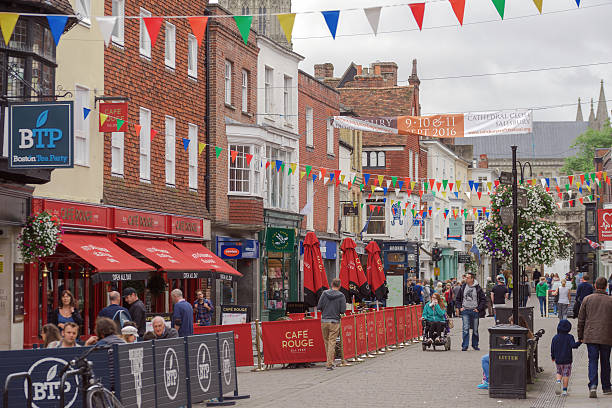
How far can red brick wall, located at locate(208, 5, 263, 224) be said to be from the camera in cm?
3275

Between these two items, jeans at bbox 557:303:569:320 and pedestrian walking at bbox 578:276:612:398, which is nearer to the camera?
pedestrian walking at bbox 578:276:612:398

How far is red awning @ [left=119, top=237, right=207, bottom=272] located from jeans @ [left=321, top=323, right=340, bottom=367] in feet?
21.6

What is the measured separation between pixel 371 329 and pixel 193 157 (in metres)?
10.0

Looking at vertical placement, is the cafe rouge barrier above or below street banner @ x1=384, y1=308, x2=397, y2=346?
above

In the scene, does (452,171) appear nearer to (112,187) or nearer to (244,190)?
(244,190)

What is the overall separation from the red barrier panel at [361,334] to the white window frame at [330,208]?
22878 mm

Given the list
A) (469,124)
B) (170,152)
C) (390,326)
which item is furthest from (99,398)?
(170,152)

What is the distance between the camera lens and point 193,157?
104 ft

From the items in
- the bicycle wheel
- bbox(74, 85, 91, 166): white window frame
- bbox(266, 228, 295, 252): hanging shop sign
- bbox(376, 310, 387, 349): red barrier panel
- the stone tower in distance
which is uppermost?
the stone tower in distance

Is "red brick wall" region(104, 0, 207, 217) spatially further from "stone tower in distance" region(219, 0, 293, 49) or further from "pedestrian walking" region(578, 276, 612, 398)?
"stone tower in distance" region(219, 0, 293, 49)

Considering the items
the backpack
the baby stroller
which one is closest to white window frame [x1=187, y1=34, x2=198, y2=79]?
the baby stroller

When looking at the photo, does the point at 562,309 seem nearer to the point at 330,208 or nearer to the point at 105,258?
the point at 330,208

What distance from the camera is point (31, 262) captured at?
2094cm

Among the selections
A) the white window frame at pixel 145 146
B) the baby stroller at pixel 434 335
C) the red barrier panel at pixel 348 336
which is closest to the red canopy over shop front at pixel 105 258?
the white window frame at pixel 145 146
